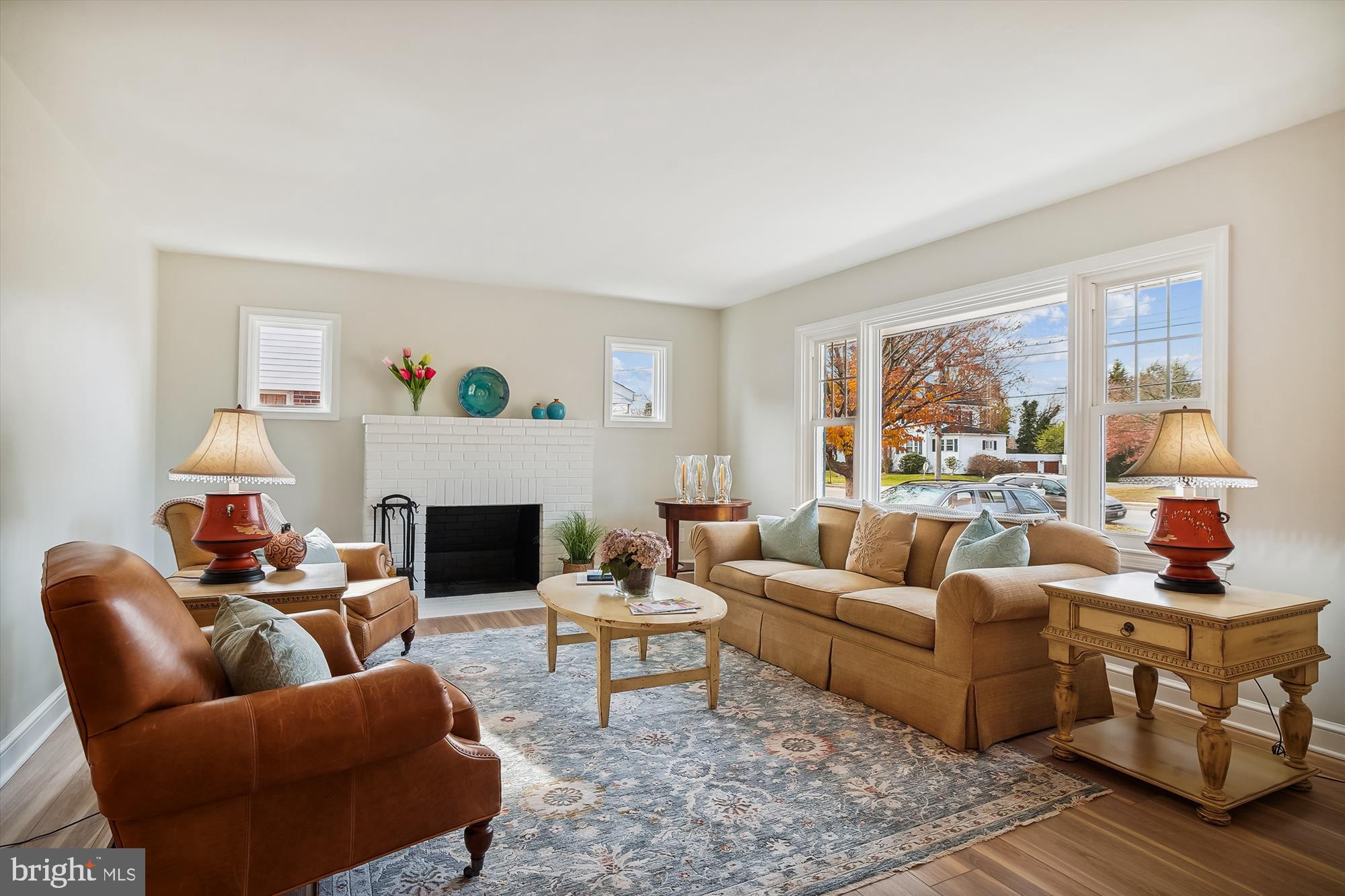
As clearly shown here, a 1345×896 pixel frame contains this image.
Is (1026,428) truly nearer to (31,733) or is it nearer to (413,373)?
(413,373)

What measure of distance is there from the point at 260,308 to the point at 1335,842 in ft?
21.1

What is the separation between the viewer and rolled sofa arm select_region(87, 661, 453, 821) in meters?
1.39

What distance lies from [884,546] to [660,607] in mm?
1421

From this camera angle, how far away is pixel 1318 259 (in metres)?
2.92

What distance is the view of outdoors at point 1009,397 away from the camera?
3547 mm

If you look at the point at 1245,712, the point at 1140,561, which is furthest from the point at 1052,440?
the point at 1245,712

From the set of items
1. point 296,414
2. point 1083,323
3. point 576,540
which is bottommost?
point 576,540

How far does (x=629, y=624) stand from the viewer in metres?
2.92

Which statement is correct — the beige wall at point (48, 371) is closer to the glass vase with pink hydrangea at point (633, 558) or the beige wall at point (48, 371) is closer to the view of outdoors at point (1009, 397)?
the glass vase with pink hydrangea at point (633, 558)

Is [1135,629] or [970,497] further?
[970,497]

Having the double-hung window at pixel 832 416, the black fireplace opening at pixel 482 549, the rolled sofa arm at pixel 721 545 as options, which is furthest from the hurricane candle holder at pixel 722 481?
the black fireplace opening at pixel 482 549

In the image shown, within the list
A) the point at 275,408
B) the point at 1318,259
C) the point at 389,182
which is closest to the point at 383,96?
the point at 389,182

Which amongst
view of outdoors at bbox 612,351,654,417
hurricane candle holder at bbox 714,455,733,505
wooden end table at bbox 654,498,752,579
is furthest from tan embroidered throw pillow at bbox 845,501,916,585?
view of outdoors at bbox 612,351,654,417

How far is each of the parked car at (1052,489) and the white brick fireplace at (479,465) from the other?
348 cm
